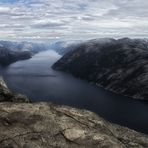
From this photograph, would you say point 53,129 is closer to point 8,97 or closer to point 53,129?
point 53,129

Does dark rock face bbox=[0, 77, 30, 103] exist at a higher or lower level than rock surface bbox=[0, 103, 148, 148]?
lower

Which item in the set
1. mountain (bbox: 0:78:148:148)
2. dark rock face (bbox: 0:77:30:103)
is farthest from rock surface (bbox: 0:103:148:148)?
dark rock face (bbox: 0:77:30:103)

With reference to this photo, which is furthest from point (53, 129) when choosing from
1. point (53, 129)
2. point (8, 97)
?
point (8, 97)

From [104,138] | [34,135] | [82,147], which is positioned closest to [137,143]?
[104,138]

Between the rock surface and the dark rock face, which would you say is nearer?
the rock surface

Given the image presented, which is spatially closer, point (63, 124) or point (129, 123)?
point (63, 124)

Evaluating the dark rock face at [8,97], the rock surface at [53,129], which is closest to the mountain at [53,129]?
the rock surface at [53,129]

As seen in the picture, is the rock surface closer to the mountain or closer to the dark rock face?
the mountain

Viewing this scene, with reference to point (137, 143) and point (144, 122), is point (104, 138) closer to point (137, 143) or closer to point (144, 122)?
point (137, 143)
